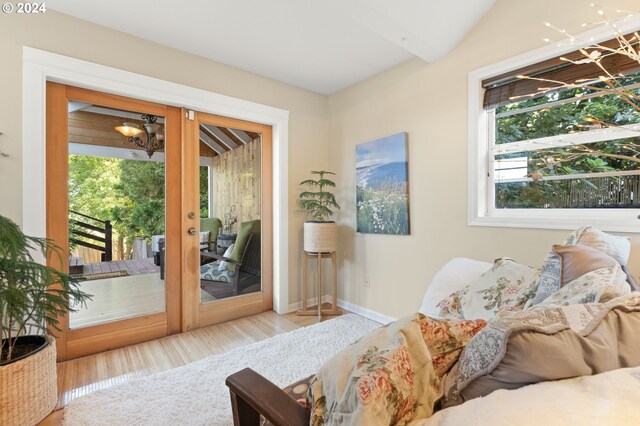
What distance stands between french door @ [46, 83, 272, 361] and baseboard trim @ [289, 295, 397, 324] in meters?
0.62

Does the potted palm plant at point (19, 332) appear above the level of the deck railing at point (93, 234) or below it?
below

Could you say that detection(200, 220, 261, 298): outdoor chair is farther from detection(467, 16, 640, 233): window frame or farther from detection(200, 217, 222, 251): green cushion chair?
detection(467, 16, 640, 233): window frame

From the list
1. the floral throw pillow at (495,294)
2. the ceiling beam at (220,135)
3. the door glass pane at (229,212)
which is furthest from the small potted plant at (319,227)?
the floral throw pillow at (495,294)

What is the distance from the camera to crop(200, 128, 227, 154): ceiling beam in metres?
2.83

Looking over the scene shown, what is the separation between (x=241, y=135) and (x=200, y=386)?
228 centimetres

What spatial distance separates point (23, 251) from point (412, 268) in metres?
2.70

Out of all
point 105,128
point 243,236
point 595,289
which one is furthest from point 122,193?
point 595,289

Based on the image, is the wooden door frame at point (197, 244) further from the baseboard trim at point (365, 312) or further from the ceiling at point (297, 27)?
the baseboard trim at point (365, 312)

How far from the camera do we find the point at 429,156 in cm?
256

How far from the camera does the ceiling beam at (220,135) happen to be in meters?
2.86

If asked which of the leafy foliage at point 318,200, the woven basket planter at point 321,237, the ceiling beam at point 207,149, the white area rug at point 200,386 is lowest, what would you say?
the white area rug at point 200,386

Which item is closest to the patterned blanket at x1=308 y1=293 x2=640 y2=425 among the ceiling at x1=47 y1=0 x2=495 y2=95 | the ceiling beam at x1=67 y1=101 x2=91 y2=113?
the ceiling at x1=47 y1=0 x2=495 y2=95

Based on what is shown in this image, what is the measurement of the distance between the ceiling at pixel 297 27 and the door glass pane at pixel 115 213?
0.71 metres

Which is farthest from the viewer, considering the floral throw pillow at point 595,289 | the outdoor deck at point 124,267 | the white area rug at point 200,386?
the outdoor deck at point 124,267
